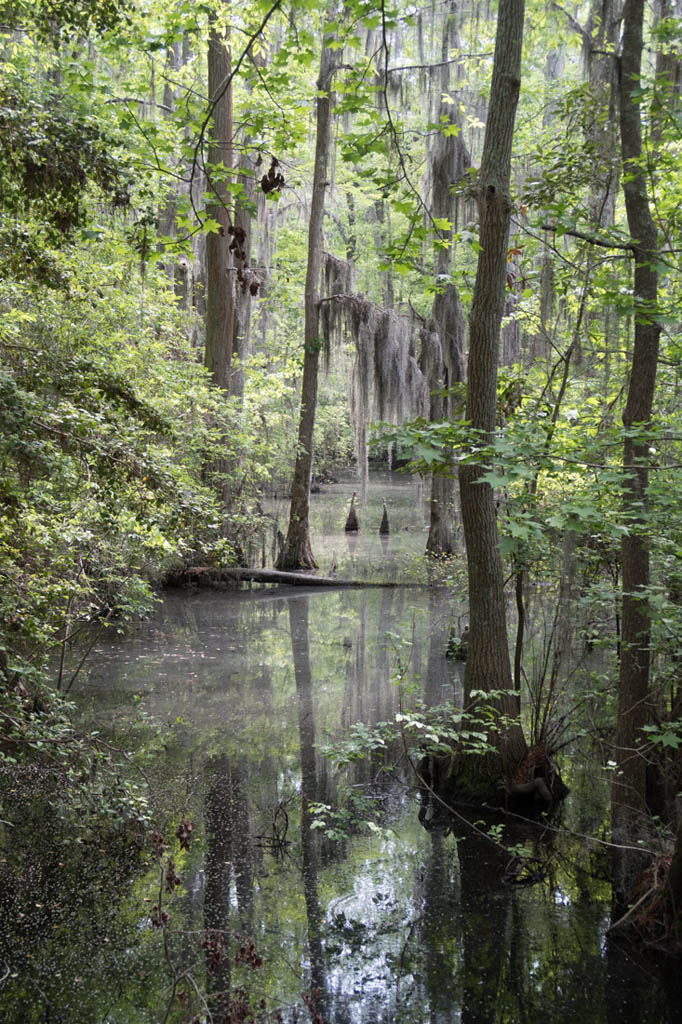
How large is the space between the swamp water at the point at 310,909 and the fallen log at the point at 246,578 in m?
5.60

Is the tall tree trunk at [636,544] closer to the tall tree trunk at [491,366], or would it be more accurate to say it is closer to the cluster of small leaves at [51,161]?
the tall tree trunk at [491,366]

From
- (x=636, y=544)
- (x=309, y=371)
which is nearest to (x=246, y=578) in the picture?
(x=309, y=371)

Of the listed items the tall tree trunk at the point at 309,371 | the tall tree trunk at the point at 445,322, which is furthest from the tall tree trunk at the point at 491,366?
the tall tree trunk at the point at 309,371

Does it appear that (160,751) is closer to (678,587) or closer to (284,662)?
(284,662)

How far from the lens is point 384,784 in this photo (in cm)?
589

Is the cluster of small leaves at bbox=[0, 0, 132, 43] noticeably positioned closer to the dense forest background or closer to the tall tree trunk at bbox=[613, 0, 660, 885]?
the dense forest background

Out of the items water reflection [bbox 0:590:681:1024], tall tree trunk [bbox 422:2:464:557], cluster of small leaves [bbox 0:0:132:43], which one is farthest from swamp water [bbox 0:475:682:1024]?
tall tree trunk [bbox 422:2:464:557]

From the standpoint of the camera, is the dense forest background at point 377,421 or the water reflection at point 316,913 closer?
the water reflection at point 316,913

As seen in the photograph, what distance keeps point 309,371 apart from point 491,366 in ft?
31.3

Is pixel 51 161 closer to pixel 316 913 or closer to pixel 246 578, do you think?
pixel 316 913

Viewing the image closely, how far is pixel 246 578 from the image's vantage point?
43.8ft

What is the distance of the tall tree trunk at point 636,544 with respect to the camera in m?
4.51

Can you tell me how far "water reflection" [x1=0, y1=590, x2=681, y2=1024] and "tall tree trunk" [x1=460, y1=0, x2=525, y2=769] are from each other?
0.63 meters

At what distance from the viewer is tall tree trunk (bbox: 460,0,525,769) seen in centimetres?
529
